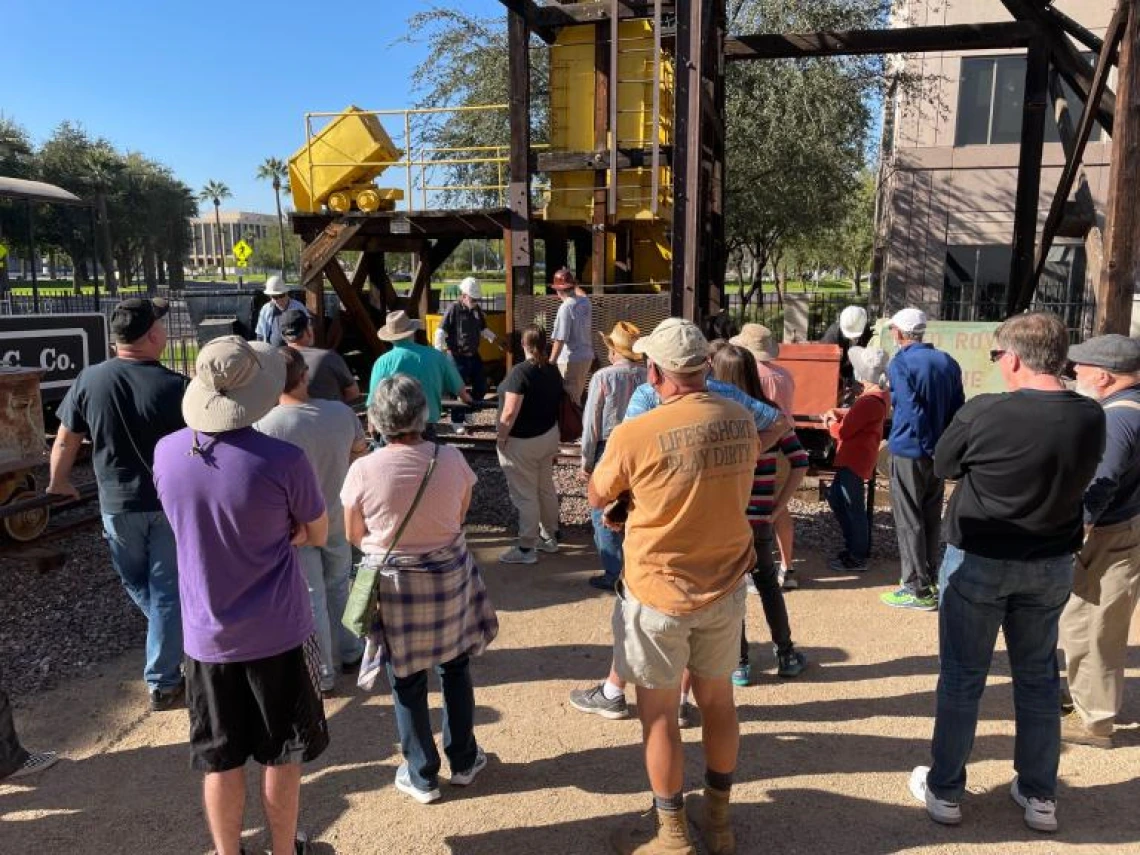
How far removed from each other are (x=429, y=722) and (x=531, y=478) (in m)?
2.87

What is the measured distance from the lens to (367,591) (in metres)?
2.92

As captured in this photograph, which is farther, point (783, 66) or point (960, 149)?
point (960, 149)

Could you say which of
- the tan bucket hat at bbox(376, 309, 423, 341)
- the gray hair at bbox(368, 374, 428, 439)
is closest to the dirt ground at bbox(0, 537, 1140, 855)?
the gray hair at bbox(368, 374, 428, 439)

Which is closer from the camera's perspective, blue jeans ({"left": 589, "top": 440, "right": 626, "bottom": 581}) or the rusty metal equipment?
blue jeans ({"left": 589, "top": 440, "right": 626, "bottom": 581})

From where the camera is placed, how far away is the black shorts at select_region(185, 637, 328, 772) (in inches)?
99.5

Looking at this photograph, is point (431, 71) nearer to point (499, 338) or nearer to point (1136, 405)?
point (499, 338)

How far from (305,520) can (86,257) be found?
927 centimetres

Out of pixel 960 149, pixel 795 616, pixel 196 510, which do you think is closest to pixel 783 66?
pixel 960 149

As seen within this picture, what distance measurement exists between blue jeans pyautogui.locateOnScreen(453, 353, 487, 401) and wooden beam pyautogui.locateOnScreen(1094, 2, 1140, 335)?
676 cm

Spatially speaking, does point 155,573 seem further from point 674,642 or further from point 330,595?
point 674,642

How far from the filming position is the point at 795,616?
509 centimetres

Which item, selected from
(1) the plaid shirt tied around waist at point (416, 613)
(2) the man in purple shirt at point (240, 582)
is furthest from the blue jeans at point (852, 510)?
(2) the man in purple shirt at point (240, 582)

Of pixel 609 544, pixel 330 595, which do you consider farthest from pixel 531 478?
pixel 330 595

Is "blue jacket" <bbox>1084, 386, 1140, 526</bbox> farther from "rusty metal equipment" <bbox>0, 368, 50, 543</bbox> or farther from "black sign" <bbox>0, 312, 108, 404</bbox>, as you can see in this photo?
"black sign" <bbox>0, 312, 108, 404</bbox>
